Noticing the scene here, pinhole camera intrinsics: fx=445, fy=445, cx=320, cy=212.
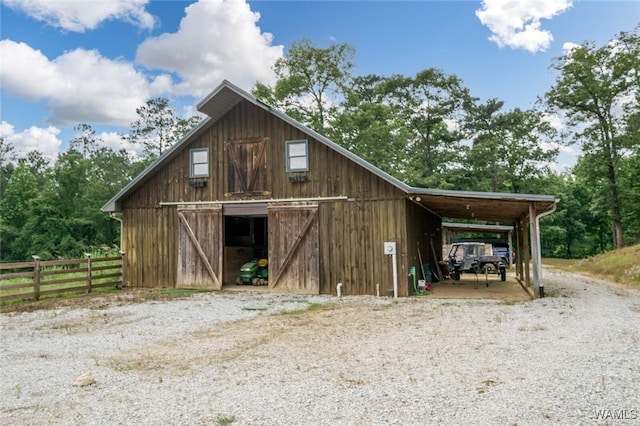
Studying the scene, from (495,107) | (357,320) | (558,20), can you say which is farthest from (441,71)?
(357,320)

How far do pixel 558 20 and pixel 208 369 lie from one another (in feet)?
59.0

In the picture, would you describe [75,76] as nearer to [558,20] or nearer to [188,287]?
[188,287]

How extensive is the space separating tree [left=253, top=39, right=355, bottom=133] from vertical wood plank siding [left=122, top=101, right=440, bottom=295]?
17156mm

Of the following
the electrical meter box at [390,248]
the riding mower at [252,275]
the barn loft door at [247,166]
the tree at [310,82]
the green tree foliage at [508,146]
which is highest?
the tree at [310,82]

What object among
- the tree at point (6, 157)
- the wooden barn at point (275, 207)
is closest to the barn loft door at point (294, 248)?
the wooden barn at point (275, 207)

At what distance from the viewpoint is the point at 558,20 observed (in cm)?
1686

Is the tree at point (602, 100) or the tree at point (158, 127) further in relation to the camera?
the tree at point (158, 127)

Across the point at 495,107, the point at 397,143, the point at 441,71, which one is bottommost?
the point at 397,143

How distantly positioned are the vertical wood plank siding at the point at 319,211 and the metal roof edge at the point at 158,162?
291 millimetres

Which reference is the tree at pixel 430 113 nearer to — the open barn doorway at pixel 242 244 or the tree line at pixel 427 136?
the tree line at pixel 427 136

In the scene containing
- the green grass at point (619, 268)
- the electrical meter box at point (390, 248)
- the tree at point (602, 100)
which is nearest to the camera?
the electrical meter box at point (390, 248)

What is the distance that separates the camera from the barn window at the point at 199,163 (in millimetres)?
14234

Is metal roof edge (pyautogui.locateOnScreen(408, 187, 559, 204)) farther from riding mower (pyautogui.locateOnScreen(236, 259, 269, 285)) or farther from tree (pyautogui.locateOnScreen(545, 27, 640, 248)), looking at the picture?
tree (pyautogui.locateOnScreen(545, 27, 640, 248))

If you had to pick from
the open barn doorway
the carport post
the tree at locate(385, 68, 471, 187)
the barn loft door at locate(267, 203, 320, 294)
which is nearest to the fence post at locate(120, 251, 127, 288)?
the open barn doorway
